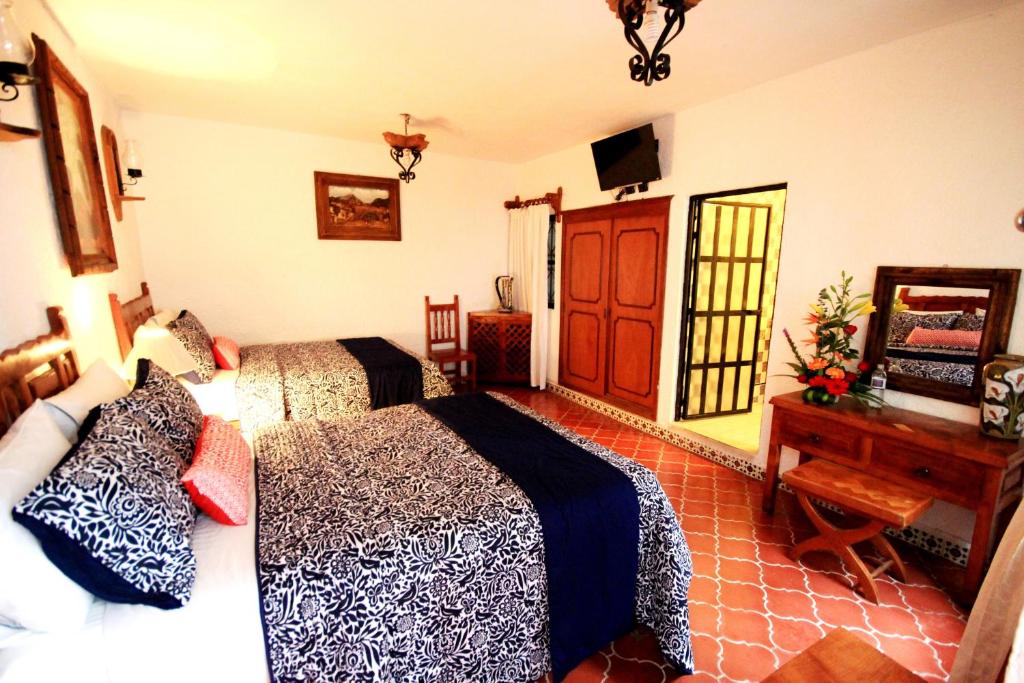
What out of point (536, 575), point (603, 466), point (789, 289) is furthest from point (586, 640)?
point (789, 289)

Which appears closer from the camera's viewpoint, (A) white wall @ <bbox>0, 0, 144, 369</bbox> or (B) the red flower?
(A) white wall @ <bbox>0, 0, 144, 369</bbox>

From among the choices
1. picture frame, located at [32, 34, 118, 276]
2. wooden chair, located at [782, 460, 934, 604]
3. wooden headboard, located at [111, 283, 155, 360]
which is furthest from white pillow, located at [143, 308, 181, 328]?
wooden chair, located at [782, 460, 934, 604]

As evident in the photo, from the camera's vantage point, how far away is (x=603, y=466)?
178cm

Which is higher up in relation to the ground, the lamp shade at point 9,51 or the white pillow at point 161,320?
the lamp shade at point 9,51

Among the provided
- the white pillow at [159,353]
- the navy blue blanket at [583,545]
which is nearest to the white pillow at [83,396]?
the white pillow at [159,353]

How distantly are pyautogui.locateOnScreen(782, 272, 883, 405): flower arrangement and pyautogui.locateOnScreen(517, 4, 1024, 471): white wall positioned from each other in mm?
121

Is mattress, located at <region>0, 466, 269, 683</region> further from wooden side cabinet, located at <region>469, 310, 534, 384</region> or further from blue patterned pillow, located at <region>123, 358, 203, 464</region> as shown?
wooden side cabinet, located at <region>469, 310, 534, 384</region>

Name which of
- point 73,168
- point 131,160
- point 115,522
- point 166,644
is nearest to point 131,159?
point 131,160

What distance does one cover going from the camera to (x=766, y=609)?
6.52 ft

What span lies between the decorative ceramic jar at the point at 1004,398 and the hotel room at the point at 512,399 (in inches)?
0.6

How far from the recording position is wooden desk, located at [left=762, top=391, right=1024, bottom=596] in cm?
188

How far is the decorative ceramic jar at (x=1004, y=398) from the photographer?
6.29 feet

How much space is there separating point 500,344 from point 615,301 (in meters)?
1.52

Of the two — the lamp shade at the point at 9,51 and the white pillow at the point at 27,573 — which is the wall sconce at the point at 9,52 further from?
the white pillow at the point at 27,573
